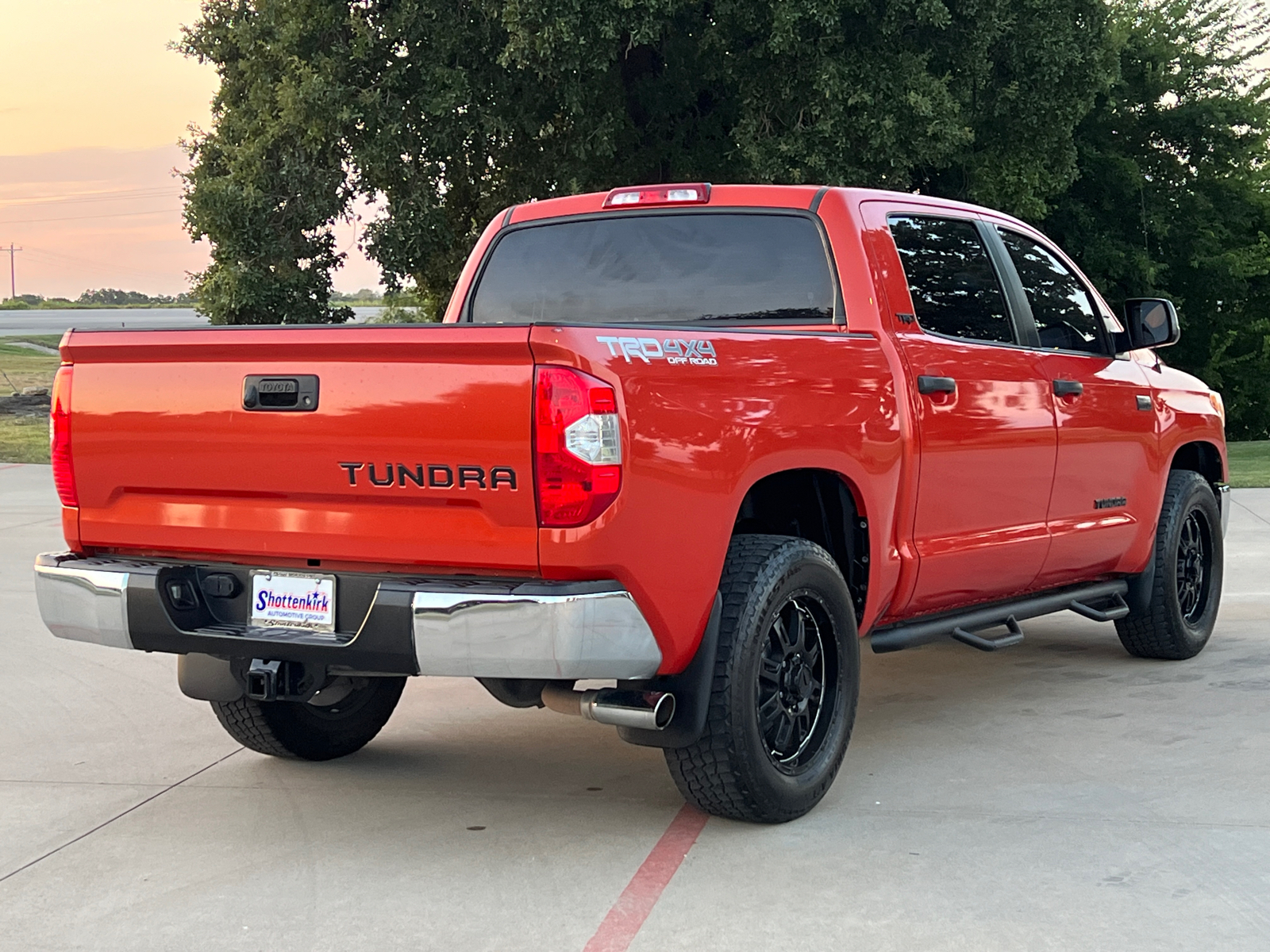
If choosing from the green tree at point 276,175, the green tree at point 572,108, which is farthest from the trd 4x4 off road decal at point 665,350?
the green tree at point 276,175

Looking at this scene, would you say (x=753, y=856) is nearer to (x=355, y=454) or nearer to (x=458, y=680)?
(x=355, y=454)

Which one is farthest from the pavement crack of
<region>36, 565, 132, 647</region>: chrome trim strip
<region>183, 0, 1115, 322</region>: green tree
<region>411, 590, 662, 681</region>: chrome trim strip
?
<region>183, 0, 1115, 322</region>: green tree

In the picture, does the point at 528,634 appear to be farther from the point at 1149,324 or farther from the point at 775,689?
the point at 1149,324

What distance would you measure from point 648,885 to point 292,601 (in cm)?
127

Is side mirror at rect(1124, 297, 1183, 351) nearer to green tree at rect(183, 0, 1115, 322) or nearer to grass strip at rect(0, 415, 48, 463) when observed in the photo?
green tree at rect(183, 0, 1115, 322)

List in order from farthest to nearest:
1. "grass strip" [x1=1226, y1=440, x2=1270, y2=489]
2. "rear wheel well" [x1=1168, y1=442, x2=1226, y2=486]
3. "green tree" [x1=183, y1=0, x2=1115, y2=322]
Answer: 1. "green tree" [x1=183, y1=0, x2=1115, y2=322]
2. "grass strip" [x1=1226, y1=440, x2=1270, y2=489]
3. "rear wheel well" [x1=1168, y1=442, x2=1226, y2=486]

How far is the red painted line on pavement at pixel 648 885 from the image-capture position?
12.8 feet

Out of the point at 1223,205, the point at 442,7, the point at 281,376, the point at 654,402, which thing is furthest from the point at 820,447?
the point at 1223,205

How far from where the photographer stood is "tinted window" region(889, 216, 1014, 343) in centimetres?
575

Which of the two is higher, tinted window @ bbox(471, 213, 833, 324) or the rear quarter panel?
tinted window @ bbox(471, 213, 833, 324)

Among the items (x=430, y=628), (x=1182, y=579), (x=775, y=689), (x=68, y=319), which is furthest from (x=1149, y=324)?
(x=68, y=319)

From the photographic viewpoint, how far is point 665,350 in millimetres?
4316

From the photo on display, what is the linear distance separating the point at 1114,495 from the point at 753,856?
296 centimetres

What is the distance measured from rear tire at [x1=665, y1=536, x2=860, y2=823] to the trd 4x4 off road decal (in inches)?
24.7
